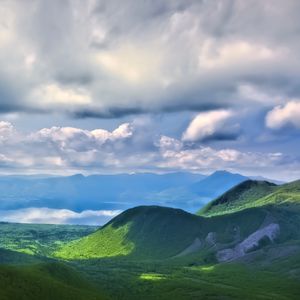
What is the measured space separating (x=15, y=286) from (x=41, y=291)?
11764 mm

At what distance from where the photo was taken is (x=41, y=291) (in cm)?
19950

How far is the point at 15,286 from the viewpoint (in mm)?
193125
